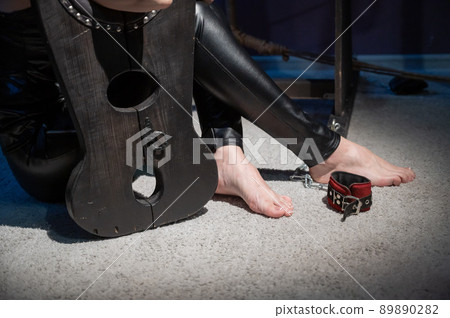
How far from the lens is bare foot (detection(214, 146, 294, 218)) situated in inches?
42.0

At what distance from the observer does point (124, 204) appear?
971mm

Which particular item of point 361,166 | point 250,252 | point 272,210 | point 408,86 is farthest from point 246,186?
point 408,86

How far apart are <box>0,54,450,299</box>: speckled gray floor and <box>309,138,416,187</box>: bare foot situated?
0.02m

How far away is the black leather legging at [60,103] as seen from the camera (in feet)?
3.33

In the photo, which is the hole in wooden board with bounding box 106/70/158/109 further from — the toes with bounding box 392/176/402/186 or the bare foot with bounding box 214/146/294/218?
the toes with bounding box 392/176/402/186

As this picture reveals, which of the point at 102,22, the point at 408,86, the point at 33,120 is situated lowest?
the point at 408,86

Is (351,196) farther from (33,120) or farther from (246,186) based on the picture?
(33,120)

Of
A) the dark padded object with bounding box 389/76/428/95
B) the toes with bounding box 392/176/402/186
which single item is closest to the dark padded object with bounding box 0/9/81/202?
the toes with bounding box 392/176/402/186

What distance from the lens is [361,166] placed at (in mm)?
1176

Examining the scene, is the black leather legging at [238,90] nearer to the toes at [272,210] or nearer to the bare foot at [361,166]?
the bare foot at [361,166]

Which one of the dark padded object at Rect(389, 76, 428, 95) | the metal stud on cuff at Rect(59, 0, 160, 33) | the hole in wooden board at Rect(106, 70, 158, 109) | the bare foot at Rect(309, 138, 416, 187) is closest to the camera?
the metal stud on cuff at Rect(59, 0, 160, 33)

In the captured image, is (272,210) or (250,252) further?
(272,210)

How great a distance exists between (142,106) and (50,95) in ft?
1.07

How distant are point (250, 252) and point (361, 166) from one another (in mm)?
414
